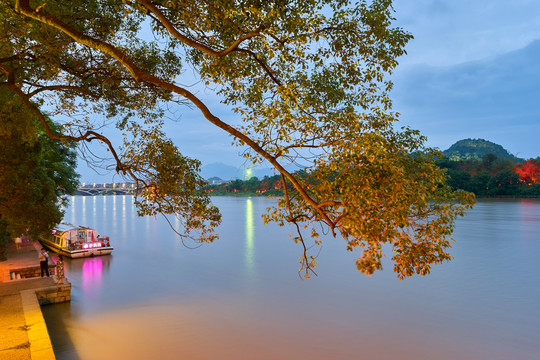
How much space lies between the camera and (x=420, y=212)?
154 inches

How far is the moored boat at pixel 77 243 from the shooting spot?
21.0m

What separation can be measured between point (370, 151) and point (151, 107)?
528 cm

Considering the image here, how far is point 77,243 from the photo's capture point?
21.2 m

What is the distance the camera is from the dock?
642 cm

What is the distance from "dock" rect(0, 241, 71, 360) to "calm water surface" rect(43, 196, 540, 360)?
703mm

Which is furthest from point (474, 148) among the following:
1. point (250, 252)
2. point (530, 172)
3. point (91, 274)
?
point (91, 274)

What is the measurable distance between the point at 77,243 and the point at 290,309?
513 inches

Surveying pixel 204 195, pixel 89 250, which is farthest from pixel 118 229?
pixel 204 195

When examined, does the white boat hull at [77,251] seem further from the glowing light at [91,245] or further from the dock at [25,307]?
the dock at [25,307]

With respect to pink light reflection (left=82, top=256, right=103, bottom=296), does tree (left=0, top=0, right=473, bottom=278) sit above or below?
above

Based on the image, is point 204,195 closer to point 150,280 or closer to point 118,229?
point 150,280

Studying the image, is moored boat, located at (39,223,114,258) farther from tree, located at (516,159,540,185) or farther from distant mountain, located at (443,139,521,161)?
distant mountain, located at (443,139,521,161)

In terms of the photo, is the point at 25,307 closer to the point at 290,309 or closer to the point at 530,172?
the point at 290,309

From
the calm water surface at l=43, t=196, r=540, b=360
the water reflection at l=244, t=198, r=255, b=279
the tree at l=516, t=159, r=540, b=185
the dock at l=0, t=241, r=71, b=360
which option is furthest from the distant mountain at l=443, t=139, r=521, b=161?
the dock at l=0, t=241, r=71, b=360
